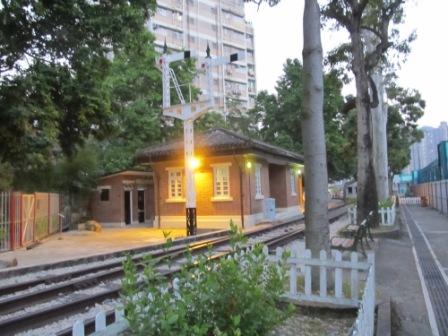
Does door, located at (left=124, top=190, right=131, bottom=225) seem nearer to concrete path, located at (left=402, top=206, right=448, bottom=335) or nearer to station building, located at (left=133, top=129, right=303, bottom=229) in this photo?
station building, located at (left=133, top=129, right=303, bottom=229)

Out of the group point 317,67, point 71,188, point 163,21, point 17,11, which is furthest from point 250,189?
point 163,21

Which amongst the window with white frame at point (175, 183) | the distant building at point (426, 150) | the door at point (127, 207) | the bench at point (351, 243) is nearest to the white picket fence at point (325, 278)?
the bench at point (351, 243)

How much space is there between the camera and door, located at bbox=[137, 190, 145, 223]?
96.6 ft

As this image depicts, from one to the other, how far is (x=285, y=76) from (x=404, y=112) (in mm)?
10995

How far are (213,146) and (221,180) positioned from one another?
189 cm

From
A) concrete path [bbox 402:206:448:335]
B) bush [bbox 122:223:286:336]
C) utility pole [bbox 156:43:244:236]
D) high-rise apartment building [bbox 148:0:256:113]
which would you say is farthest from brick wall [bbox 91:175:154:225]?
high-rise apartment building [bbox 148:0:256:113]

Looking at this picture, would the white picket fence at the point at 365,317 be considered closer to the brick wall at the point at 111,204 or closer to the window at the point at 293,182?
the brick wall at the point at 111,204

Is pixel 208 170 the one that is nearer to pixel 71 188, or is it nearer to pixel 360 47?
pixel 71 188

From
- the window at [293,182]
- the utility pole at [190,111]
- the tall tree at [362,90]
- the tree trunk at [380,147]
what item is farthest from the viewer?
the window at [293,182]

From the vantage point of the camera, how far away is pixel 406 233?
59.1ft

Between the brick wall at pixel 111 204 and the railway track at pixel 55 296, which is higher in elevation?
the brick wall at pixel 111 204

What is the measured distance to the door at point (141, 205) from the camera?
2943cm

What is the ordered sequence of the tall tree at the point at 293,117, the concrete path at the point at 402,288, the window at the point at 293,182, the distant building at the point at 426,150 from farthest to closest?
the distant building at the point at 426,150, the tall tree at the point at 293,117, the window at the point at 293,182, the concrete path at the point at 402,288

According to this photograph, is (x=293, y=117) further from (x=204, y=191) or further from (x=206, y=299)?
(x=206, y=299)
